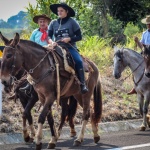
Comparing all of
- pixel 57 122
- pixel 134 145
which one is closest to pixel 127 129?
pixel 57 122

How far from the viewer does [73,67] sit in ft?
33.3

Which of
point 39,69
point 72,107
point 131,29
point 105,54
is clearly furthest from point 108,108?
point 131,29

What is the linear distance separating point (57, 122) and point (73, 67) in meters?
2.41

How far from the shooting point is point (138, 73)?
1322 cm

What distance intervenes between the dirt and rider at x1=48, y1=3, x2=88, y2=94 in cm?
202

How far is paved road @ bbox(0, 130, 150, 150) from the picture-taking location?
9.66 meters

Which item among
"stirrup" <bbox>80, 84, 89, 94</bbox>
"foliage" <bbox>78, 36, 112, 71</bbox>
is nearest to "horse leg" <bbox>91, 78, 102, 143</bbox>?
"stirrup" <bbox>80, 84, 89, 94</bbox>

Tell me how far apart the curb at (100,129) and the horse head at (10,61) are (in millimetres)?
2018

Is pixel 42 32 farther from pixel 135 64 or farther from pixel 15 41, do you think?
pixel 135 64

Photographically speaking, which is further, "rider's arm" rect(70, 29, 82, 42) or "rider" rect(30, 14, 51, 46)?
"rider" rect(30, 14, 51, 46)

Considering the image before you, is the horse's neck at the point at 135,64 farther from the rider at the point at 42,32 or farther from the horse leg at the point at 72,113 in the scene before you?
the rider at the point at 42,32

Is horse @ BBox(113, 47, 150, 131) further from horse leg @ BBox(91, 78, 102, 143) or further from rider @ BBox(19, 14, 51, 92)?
rider @ BBox(19, 14, 51, 92)

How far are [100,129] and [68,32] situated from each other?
9.82 ft

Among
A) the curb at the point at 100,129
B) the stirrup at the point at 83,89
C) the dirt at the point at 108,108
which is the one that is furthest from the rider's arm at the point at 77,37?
the dirt at the point at 108,108
